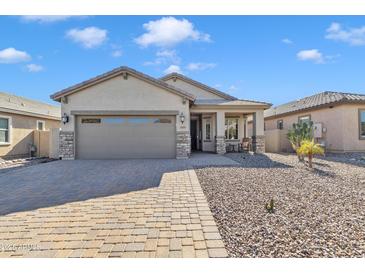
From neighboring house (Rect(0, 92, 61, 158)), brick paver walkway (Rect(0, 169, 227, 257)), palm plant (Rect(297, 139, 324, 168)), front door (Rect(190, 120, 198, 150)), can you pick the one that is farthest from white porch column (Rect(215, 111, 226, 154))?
neighboring house (Rect(0, 92, 61, 158))

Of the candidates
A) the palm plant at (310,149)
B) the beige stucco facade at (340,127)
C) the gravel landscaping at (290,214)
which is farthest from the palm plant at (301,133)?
the beige stucco facade at (340,127)

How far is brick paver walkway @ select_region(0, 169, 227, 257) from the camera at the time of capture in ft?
10.2

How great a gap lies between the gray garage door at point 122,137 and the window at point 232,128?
6359 mm

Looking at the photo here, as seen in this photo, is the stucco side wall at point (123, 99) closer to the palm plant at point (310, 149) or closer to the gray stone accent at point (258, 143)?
the gray stone accent at point (258, 143)

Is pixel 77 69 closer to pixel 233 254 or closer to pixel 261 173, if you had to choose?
pixel 261 173

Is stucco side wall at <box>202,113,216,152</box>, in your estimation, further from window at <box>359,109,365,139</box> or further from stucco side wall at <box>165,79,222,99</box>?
window at <box>359,109,365,139</box>

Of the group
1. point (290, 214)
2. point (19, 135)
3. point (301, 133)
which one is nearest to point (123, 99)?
point (19, 135)

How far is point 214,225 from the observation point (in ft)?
12.8

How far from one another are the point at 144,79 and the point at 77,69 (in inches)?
200

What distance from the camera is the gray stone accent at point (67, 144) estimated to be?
13.5m

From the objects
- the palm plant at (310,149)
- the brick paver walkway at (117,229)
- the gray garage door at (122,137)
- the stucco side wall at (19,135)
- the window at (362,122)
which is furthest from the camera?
the window at (362,122)

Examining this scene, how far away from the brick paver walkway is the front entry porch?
1116 centimetres
